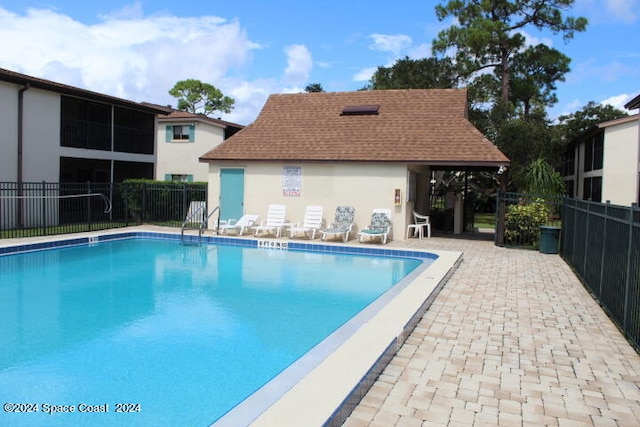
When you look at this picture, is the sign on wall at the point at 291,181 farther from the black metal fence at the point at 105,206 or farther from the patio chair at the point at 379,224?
the black metal fence at the point at 105,206

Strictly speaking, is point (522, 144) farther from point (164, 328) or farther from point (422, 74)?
point (164, 328)

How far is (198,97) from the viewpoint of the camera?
57.2 m

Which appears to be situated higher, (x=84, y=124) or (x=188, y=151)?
(x=84, y=124)

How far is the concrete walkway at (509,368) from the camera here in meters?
4.24

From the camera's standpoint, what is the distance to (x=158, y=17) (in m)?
20.5

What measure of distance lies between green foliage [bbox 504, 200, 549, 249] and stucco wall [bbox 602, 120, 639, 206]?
13246mm

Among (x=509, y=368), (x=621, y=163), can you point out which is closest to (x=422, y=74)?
(x=621, y=163)

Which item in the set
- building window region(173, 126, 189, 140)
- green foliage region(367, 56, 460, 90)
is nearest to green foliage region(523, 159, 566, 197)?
green foliage region(367, 56, 460, 90)

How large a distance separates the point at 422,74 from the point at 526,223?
54.8 feet

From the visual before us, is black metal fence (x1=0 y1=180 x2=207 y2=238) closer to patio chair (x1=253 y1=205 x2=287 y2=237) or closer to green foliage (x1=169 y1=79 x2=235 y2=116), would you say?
patio chair (x1=253 y1=205 x2=287 y2=237)

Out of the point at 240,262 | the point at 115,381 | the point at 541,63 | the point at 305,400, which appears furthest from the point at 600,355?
the point at 541,63

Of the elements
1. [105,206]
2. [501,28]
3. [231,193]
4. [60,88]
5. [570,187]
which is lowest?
[105,206]

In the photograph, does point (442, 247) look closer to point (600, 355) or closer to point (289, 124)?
point (289, 124)

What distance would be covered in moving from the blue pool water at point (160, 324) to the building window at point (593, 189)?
2109 cm
